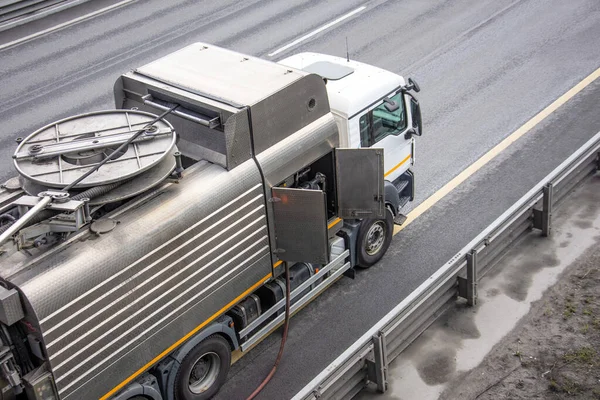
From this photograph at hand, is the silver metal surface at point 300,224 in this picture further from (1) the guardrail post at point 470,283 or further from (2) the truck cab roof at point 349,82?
(1) the guardrail post at point 470,283

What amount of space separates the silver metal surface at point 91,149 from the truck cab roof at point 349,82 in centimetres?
267

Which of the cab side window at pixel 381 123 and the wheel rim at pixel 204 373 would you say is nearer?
the wheel rim at pixel 204 373

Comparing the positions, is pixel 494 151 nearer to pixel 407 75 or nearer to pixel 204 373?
pixel 407 75

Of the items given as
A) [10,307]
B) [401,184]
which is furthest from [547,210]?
[10,307]

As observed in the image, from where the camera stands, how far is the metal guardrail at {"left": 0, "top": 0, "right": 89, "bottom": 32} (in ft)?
64.5

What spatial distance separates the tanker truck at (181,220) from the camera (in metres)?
7.42

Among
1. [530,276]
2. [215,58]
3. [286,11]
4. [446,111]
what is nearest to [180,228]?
[215,58]

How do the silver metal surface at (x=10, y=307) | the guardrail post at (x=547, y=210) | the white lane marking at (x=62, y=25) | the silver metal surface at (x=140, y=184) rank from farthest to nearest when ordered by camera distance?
the white lane marking at (x=62, y=25) → the guardrail post at (x=547, y=210) → the silver metal surface at (x=140, y=184) → the silver metal surface at (x=10, y=307)

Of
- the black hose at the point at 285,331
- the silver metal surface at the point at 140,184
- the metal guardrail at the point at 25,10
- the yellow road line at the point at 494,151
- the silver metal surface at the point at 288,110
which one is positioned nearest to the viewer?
the silver metal surface at the point at 140,184

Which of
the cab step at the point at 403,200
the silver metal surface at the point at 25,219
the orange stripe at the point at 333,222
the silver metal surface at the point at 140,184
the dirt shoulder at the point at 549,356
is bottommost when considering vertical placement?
the dirt shoulder at the point at 549,356

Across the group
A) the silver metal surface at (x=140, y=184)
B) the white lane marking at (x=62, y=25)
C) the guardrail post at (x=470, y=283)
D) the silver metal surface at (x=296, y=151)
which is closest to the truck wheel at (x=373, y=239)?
the guardrail post at (x=470, y=283)

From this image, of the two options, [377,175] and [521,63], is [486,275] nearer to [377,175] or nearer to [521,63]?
[377,175]

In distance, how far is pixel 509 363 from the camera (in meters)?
9.59

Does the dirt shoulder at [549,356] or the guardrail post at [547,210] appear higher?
the guardrail post at [547,210]
